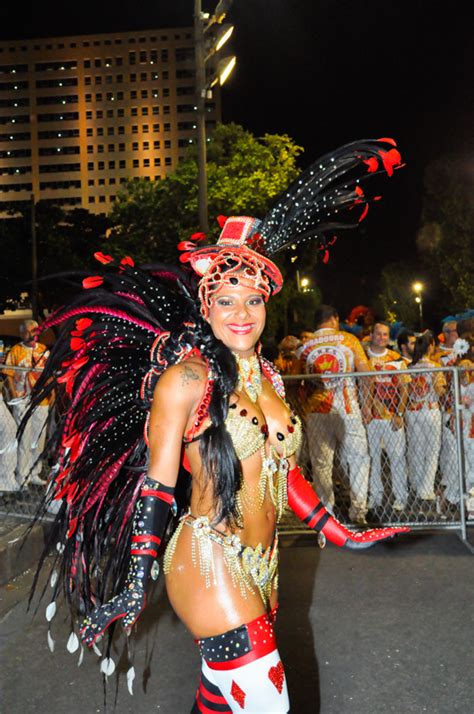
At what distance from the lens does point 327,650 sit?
461cm

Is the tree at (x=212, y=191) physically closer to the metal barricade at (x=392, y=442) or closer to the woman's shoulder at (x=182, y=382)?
the metal barricade at (x=392, y=442)

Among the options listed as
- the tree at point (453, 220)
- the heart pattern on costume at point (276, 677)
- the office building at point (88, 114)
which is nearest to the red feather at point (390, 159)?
the heart pattern on costume at point (276, 677)

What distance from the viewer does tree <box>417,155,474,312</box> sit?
38031mm

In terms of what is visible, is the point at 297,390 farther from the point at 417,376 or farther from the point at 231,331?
the point at 231,331

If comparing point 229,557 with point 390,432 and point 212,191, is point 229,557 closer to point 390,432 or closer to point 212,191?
point 390,432

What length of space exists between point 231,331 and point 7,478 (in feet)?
17.2

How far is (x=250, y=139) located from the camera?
28656 mm

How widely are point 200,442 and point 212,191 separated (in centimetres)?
A: 2544

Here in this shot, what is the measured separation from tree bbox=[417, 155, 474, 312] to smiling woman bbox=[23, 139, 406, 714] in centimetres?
3666

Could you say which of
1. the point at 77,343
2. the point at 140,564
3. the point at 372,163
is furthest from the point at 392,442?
the point at 140,564

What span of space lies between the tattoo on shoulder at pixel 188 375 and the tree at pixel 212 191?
21.5 m

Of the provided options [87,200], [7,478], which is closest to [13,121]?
[87,200]

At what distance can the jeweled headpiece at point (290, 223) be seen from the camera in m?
2.91

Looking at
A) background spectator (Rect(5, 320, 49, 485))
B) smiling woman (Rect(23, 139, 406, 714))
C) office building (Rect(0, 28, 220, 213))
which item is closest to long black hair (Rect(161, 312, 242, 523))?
smiling woman (Rect(23, 139, 406, 714))
